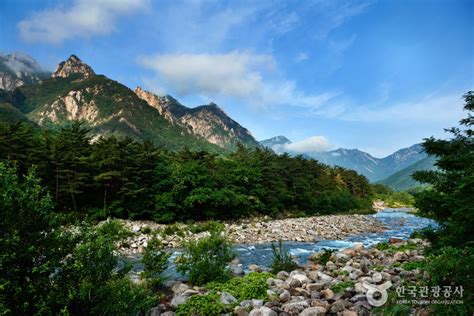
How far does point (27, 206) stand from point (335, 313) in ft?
19.7

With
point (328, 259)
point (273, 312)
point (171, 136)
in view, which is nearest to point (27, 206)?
point (273, 312)

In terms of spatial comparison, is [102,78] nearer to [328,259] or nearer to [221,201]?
[221,201]

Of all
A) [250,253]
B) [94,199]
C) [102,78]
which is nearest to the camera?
[250,253]

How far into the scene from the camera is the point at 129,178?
2811 cm

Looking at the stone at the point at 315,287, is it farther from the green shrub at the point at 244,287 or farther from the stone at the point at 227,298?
the stone at the point at 227,298

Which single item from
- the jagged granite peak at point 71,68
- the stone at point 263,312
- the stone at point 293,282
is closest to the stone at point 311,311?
the stone at point 263,312

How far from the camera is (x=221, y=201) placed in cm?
2952

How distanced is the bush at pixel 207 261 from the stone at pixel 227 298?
1728 millimetres

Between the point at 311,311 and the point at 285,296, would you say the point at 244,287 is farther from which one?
the point at 311,311

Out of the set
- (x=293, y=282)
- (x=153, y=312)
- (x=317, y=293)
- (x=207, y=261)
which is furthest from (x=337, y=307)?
(x=207, y=261)

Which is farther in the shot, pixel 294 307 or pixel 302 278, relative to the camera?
pixel 302 278

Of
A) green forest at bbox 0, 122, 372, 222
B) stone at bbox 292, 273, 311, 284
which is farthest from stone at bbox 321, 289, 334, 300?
green forest at bbox 0, 122, 372, 222

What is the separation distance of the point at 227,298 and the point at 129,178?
901 inches

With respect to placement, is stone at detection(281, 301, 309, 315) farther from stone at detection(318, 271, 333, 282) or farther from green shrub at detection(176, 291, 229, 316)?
stone at detection(318, 271, 333, 282)
